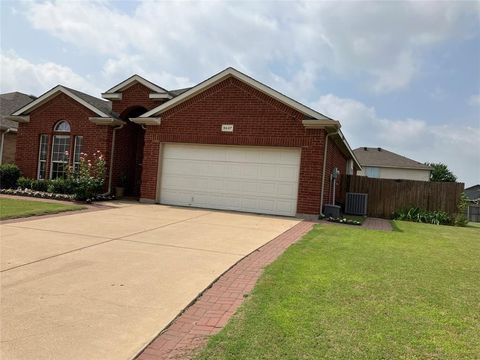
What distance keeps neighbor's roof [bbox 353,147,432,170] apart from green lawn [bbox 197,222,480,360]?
3642cm

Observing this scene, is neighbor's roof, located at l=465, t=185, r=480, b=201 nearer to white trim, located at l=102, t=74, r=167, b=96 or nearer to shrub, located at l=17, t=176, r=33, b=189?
white trim, located at l=102, t=74, r=167, b=96

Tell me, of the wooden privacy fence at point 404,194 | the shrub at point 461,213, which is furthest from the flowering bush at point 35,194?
the shrub at point 461,213

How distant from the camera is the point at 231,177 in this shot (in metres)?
15.3

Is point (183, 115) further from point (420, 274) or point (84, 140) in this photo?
point (420, 274)

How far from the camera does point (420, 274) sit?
650 cm

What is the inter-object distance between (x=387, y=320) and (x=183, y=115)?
12742 mm

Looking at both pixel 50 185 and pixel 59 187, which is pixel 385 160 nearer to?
pixel 59 187

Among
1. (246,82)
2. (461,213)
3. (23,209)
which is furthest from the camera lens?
(461,213)

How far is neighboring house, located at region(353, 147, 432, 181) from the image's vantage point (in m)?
41.9

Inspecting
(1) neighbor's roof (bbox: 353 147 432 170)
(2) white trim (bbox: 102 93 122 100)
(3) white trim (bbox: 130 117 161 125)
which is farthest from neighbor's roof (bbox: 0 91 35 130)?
(1) neighbor's roof (bbox: 353 147 432 170)

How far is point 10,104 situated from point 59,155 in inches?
365

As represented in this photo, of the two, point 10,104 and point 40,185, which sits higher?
point 10,104

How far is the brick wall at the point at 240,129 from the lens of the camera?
14.0 meters

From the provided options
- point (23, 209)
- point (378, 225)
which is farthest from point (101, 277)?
point (378, 225)
